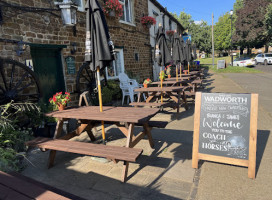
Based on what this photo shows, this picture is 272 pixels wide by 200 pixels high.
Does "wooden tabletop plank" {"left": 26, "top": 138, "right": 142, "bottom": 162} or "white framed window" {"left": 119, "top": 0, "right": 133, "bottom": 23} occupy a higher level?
"white framed window" {"left": 119, "top": 0, "right": 133, "bottom": 23}

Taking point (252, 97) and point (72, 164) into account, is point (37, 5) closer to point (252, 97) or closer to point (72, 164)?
point (72, 164)

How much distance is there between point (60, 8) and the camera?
5844mm

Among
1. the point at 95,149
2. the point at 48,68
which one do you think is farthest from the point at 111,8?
the point at 95,149

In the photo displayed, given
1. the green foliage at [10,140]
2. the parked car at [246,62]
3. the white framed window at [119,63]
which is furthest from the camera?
the parked car at [246,62]

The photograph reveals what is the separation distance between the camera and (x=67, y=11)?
19.0ft

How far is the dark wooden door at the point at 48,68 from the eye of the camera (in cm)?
558

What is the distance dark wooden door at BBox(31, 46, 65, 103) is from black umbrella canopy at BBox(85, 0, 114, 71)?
290 centimetres

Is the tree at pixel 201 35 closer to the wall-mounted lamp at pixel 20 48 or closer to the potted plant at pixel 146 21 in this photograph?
the potted plant at pixel 146 21

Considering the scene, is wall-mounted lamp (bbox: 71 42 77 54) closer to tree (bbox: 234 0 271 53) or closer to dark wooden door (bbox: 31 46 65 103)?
dark wooden door (bbox: 31 46 65 103)

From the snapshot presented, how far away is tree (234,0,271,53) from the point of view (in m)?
28.5

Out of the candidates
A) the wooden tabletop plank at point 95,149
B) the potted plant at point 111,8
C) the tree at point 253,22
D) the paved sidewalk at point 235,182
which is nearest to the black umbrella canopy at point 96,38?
the wooden tabletop plank at point 95,149

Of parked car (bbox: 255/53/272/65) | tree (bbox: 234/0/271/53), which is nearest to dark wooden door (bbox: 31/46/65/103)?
parked car (bbox: 255/53/272/65)

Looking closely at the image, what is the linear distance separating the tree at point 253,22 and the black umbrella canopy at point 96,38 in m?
32.0

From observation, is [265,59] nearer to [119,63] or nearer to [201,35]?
[119,63]
